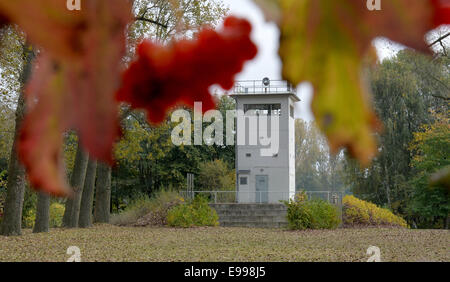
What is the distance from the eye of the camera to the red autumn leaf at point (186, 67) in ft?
0.53

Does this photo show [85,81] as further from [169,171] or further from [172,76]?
[169,171]

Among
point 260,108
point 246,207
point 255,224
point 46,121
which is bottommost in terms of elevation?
point 255,224

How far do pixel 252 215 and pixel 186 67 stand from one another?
→ 41.4 feet

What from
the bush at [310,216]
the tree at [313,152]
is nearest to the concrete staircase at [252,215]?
the bush at [310,216]

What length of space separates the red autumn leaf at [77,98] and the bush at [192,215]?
1093 centimetres

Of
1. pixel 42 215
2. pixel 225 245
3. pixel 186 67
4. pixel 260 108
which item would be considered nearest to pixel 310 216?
pixel 225 245

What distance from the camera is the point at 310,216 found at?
10383mm

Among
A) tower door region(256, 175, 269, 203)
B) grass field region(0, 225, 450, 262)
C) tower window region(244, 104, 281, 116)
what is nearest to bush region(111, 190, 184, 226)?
grass field region(0, 225, 450, 262)

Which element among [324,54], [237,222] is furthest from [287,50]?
[237,222]

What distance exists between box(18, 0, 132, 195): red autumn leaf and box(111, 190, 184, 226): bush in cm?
1158

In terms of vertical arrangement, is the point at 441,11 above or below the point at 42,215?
above

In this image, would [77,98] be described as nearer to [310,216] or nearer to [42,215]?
[42,215]

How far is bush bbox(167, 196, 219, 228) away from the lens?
1095cm

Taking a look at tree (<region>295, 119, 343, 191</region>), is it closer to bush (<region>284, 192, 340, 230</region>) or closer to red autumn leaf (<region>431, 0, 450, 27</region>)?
red autumn leaf (<region>431, 0, 450, 27</region>)
